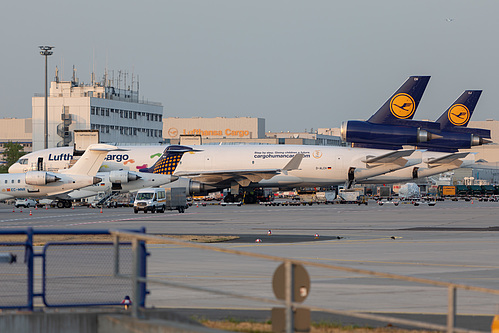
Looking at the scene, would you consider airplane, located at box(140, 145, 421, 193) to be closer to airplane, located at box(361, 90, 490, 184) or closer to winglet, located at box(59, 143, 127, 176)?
airplane, located at box(361, 90, 490, 184)

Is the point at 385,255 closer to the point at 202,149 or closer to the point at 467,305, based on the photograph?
the point at 467,305

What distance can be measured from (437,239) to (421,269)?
472 inches

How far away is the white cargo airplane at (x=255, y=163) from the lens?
8288 centimetres

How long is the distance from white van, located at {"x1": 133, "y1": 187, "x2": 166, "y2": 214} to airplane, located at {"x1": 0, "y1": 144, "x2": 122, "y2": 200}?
660 cm

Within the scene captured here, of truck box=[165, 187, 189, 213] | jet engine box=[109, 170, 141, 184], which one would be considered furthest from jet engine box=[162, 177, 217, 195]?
truck box=[165, 187, 189, 213]

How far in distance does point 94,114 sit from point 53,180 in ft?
318

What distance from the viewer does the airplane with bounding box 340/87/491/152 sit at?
263ft

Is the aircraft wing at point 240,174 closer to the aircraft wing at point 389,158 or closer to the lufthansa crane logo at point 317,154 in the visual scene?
the lufthansa crane logo at point 317,154

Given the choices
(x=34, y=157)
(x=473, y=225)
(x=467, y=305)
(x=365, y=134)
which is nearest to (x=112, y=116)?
(x=34, y=157)

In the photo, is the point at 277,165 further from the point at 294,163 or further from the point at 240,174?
the point at 240,174

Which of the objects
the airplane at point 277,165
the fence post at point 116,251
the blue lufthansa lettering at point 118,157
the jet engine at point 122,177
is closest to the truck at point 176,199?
the jet engine at point 122,177

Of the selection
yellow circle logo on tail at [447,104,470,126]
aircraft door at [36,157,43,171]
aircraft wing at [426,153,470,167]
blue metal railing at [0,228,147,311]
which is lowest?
blue metal railing at [0,228,147,311]

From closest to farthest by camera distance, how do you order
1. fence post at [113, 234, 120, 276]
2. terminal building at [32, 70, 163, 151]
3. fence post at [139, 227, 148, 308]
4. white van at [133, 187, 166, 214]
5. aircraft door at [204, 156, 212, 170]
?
fence post at [139, 227, 148, 308] → fence post at [113, 234, 120, 276] → white van at [133, 187, 166, 214] → aircraft door at [204, 156, 212, 170] → terminal building at [32, 70, 163, 151]

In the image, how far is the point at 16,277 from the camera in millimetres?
15117
